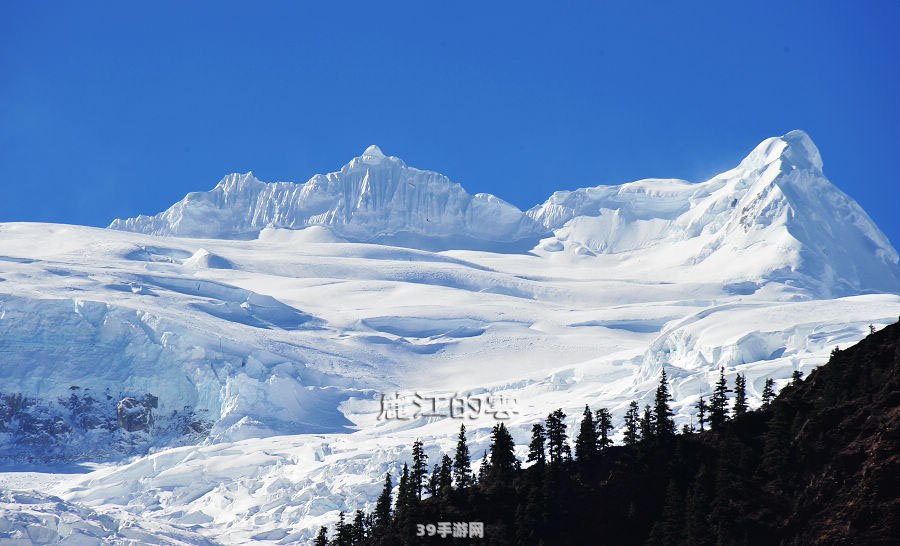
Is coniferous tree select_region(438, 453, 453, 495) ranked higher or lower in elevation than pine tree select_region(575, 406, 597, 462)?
lower

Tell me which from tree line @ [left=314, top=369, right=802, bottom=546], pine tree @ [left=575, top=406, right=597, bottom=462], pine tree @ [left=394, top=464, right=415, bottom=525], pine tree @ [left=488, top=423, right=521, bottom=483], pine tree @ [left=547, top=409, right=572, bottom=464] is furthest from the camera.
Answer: pine tree @ [left=547, top=409, right=572, bottom=464]

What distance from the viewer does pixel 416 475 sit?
409 feet

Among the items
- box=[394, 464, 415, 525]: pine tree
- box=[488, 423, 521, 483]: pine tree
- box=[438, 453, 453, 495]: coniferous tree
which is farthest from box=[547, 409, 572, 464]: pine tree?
box=[394, 464, 415, 525]: pine tree

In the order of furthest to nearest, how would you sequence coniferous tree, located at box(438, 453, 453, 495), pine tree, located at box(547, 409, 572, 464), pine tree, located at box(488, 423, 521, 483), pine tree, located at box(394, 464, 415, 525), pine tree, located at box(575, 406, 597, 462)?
1. pine tree, located at box(547, 409, 572, 464)
2. pine tree, located at box(488, 423, 521, 483)
3. pine tree, located at box(575, 406, 597, 462)
4. coniferous tree, located at box(438, 453, 453, 495)
5. pine tree, located at box(394, 464, 415, 525)

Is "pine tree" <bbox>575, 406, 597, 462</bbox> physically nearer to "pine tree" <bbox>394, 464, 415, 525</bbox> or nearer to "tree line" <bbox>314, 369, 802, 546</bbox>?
"tree line" <bbox>314, 369, 802, 546</bbox>

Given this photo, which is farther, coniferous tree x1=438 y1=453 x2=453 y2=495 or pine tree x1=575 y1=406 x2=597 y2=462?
pine tree x1=575 y1=406 x2=597 y2=462

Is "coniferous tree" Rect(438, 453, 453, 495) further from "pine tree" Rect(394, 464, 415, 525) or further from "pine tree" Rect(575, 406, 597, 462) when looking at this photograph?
"pine tree" Rect(575, 406, 597, 462)

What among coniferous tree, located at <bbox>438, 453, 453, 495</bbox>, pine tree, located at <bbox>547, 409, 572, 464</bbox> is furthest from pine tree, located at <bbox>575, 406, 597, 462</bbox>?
coniferous tree, located at <bbox>438, 453, 453, 495</bbox>

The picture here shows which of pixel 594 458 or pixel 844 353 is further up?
pixel 844 353

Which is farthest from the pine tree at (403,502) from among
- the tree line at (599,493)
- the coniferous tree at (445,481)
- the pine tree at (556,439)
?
the pine tree at (556,439)

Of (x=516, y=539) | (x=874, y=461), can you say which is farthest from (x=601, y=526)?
(x=874, y=461)

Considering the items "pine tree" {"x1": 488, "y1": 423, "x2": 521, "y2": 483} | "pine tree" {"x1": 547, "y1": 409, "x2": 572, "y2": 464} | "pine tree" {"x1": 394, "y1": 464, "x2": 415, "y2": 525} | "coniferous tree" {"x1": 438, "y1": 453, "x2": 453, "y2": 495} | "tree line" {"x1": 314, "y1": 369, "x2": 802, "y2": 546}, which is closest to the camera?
"tree line" {"x1": 314, "y1": 369, "x2": 802, "y2": 546}

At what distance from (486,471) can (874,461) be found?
48637mm

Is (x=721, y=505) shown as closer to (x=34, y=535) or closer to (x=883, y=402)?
(x=883, y=402)
